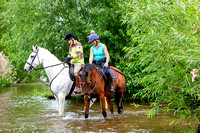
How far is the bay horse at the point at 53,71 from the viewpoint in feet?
29.2

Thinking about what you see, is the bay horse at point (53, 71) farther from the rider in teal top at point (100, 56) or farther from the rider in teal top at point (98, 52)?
the rider in teal top at point (98, 52)

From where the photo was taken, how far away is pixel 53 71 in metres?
9.02

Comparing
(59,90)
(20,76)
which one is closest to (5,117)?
(59,90)

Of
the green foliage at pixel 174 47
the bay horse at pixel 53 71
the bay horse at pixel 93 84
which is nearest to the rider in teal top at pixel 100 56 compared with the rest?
the bay horse at pixel 93 84

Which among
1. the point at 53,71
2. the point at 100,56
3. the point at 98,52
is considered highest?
the point at 98,52

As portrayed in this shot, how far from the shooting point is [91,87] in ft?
25.5

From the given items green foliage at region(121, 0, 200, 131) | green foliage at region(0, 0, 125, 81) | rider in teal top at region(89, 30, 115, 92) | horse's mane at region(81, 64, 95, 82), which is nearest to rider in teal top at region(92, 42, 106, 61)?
rider in teal top at region(89, 30, 115, 92)

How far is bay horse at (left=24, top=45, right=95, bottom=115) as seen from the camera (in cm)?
891

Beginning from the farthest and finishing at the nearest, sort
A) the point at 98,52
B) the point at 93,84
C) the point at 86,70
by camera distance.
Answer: the point at 98,52 < the point at 93,84 < the point at 86,70

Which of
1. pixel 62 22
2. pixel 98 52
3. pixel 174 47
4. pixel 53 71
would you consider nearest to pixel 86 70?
pixel 98 52

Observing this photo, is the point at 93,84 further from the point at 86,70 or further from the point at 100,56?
the point at 100,56

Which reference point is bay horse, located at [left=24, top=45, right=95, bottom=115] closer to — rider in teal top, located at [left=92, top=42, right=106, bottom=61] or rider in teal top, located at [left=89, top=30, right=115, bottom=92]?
rider in teal top, located at [left=89, top=30, right=115, bottom=92]

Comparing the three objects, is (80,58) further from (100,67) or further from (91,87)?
(91,87)

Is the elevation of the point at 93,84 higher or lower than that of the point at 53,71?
lower
